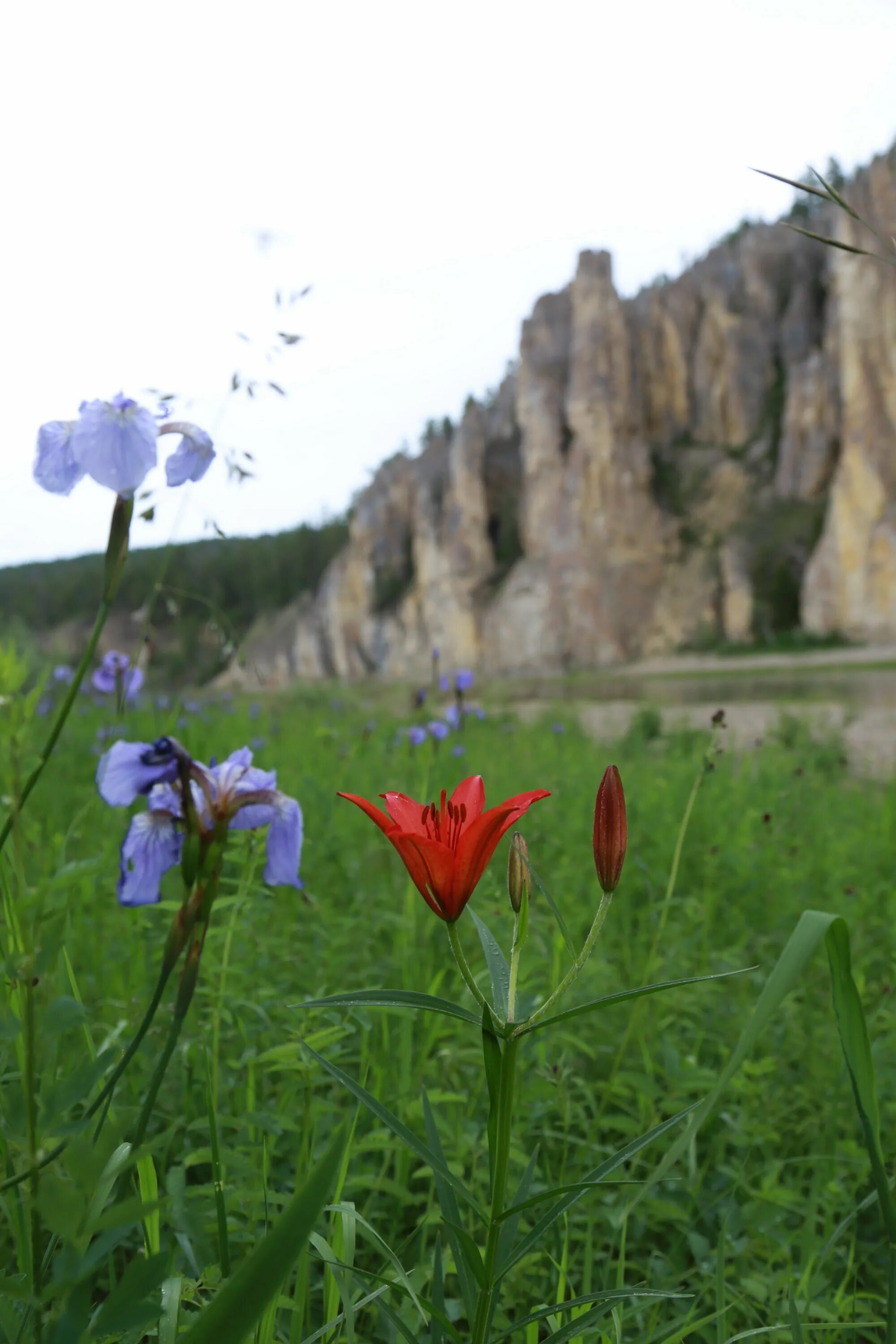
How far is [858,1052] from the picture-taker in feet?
2.56

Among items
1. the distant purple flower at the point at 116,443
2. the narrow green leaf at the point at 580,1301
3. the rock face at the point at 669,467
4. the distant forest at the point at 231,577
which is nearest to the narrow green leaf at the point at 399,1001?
the narrow green leaf at the point at 580,1301

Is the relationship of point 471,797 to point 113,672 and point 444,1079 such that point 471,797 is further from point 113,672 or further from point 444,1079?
point 113,672

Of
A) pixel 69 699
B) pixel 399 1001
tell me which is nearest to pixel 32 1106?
pixel 399 1001

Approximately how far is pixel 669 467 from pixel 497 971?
4528 cm

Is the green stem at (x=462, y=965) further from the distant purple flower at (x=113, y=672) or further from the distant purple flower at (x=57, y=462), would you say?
the distant purple flower at (x=113, y=672)

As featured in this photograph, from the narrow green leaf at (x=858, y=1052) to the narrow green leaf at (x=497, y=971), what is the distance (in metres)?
0.31

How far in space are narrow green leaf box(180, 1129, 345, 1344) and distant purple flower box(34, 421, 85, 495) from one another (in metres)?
0.85

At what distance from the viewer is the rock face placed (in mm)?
35125

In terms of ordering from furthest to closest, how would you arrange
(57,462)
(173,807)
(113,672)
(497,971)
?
(113,672) < (57,462) < (173,807) < (497,971)

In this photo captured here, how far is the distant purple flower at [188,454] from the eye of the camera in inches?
42.3

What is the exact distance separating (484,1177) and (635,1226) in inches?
13.2

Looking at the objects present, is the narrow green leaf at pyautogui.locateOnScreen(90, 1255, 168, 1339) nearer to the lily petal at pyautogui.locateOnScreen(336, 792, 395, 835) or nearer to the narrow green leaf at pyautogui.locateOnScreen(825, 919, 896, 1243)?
the lily petal at pyautogui.locateOnScreen(336, 792, 395, 835)

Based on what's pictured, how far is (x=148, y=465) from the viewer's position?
0.98 m

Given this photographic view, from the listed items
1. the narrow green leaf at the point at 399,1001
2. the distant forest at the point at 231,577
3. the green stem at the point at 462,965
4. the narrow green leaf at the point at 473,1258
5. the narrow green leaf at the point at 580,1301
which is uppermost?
the distant forest at the point at 231,577
